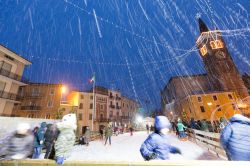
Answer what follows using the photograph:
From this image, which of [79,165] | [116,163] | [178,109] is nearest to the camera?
[116,163]

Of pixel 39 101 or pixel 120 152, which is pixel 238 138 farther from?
pixel 39 101

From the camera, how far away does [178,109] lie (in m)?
52.1

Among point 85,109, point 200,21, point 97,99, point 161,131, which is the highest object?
point 200,21

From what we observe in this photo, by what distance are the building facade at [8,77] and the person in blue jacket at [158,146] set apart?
91.6ft

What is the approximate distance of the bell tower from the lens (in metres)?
45.9

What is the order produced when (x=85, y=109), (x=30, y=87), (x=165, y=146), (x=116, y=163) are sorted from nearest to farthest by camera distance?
(x=116, y=163)
(x=165, y=146)
(x=30, y=87)
(x=85, y=109)

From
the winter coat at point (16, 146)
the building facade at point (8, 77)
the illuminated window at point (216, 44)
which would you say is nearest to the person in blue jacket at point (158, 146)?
the winter coat at point (16, 146)

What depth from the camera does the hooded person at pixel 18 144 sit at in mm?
3844

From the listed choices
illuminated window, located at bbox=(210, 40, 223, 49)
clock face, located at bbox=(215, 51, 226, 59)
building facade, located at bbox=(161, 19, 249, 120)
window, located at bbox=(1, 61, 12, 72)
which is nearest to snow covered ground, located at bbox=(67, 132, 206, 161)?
window, located at bbox=(1, 61, 12, 72)

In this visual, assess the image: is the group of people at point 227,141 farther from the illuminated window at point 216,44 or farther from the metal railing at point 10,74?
the illuminated window at point 216,44

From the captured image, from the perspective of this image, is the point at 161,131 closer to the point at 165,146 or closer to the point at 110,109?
the point at 165,146

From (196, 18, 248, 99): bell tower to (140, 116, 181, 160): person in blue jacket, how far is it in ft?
156

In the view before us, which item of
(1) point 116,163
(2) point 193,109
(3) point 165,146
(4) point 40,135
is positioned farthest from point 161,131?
(2) point 193,109

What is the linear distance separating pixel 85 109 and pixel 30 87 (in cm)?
1554
